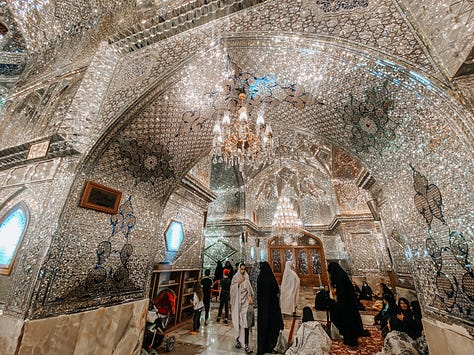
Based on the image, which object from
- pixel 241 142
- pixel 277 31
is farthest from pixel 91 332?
pixel 277 31

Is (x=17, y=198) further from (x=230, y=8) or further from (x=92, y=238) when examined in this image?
(x=230, y=8)

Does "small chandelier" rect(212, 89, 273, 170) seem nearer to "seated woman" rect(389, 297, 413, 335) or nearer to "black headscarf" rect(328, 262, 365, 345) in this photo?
"black headscarf" rect(328, 262, 365, 345)

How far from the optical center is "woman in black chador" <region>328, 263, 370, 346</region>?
3.31m

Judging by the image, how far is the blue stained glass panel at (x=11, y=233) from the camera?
2.24 m

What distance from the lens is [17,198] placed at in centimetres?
251

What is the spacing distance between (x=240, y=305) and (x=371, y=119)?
3.49 m

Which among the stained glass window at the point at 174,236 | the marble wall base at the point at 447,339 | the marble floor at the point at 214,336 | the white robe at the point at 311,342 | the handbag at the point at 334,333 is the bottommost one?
the marble floor at the point at 214,336

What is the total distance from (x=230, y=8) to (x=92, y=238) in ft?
10.2

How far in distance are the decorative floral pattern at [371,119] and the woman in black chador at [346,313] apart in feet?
8.85

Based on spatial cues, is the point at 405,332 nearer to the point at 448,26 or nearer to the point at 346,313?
the point at 346,313

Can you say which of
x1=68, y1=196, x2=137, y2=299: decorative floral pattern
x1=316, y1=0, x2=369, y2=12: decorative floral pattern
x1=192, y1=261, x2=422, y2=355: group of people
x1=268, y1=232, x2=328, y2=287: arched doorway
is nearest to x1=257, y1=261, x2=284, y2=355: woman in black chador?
x1=192, y1=261, x2=422, y2=355: group of people

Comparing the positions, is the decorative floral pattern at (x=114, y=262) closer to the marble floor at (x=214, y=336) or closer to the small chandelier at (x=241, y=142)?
the small chandelier at (x=241, y=142)

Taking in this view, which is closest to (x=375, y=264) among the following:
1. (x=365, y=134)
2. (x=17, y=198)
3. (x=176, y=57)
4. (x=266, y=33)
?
(x=365, y=134)

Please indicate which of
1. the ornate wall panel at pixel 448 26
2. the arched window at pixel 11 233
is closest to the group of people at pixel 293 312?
the arched window at pixel 11 233
